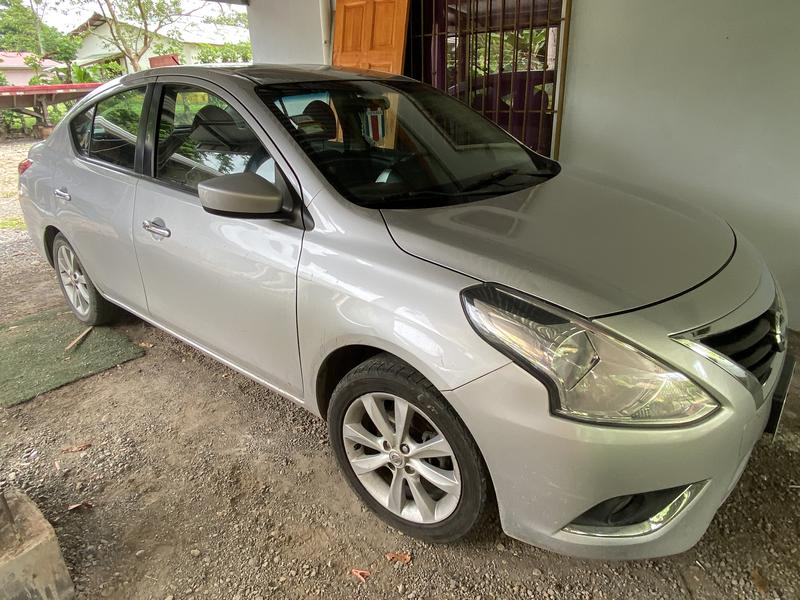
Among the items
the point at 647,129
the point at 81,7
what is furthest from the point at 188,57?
the point at 647,129

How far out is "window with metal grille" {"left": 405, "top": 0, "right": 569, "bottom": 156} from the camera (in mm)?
3939

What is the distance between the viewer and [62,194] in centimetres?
303

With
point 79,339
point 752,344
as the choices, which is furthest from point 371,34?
point 752,344

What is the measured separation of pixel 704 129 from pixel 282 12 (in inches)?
163

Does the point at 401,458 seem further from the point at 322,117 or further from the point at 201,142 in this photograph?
the point at 201,142

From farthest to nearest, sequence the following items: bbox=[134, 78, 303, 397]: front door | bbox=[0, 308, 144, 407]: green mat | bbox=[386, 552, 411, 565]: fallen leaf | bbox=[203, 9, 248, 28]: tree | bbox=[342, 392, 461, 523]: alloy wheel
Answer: bbox=[203, 9, 248, 28]: tree
bbox=[0, 308, 144, 407]: green mat
bbox=[134, 78, 303, 397]: front door
bbox=[386, 552, 411, 565]: fallen leaf
bbox=[342, 392, 461, 523]: alloy wheel

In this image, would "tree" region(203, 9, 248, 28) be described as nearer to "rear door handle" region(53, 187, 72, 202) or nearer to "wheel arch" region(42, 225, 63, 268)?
"wheel arch" region(42, 225, 63, 268)

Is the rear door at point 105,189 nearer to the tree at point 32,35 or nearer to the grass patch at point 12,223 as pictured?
the grass patch at point 12,223

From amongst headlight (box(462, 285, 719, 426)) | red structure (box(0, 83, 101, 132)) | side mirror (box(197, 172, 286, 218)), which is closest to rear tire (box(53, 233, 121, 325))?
side mirror (box(197, 172, 286, 218))

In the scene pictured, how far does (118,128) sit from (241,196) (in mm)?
1419

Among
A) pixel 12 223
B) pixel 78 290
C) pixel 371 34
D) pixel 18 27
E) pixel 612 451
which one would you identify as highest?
pixel 18 27

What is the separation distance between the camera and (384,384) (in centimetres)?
173

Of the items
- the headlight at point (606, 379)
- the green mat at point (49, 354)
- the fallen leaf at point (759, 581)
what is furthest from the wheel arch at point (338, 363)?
the green mat at point (49, 354)

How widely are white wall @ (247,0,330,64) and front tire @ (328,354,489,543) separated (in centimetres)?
441
